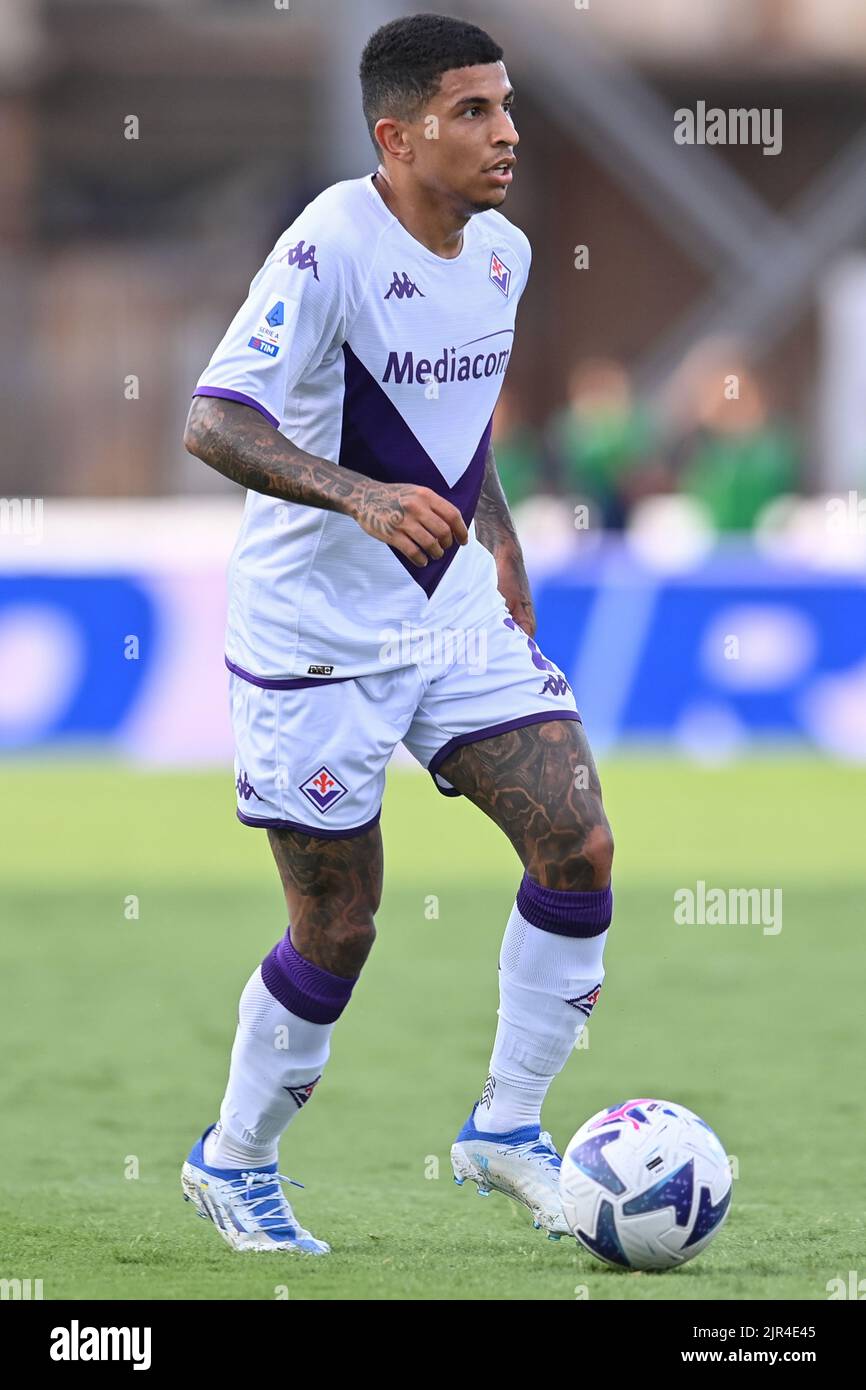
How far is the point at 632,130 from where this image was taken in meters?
21.8

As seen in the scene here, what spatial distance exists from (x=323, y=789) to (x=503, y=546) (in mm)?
773

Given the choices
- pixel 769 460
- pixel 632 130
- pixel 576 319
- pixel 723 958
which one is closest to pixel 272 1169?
pixel 723 958

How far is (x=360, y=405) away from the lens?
190 inches

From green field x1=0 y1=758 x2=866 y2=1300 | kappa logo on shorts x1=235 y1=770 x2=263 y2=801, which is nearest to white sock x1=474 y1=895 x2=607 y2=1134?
green field x1=0 y1=758 x2=866 y2=1300

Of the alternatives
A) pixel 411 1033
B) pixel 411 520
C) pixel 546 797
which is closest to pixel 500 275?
pixel 411 520

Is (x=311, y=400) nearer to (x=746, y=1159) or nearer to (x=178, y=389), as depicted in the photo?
(x=746, y=1159)

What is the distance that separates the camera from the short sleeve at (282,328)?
4.56 metres

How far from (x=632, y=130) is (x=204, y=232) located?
18.4 feet

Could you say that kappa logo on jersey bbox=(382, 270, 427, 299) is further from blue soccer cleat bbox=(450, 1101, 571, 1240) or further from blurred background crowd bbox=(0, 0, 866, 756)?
blurred background crowd bbox=(0, 0, 866, 756)

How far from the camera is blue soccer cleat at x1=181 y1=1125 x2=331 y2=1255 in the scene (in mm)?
4895

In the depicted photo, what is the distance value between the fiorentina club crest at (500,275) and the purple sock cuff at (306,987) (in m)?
1.46

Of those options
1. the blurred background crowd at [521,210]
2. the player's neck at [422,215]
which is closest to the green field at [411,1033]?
the player's neck at [422,215]

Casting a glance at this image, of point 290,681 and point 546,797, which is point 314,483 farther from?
point 546,797

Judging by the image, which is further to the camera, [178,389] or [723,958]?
[178,389]
